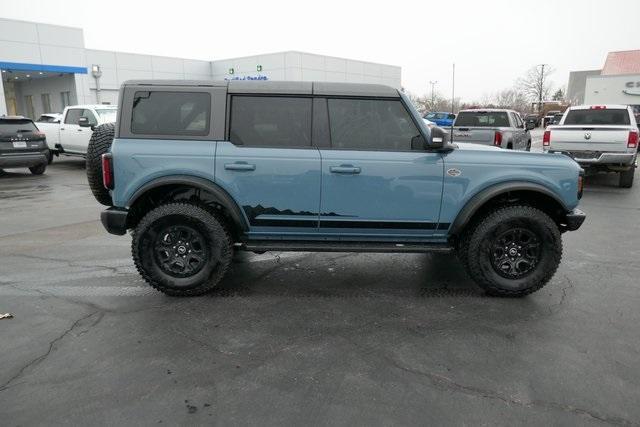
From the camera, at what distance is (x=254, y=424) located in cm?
263

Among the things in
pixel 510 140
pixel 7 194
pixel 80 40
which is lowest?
pixel 7 194

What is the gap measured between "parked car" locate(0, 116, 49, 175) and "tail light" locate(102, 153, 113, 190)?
10.3 m

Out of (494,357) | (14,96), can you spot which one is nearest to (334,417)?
(494,357)

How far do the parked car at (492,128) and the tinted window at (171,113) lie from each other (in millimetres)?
9200

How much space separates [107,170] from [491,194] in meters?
3.41

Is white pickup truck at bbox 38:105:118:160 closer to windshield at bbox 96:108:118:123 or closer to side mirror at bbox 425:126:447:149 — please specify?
windshield at bbox 96:108:118:123

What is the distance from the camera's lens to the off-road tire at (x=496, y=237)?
172 inches

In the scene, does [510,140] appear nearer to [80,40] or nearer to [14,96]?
[80,40]

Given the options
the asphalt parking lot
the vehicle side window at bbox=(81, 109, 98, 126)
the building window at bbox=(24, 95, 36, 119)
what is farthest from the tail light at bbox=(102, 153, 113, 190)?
the building window at bbox=(24, 95, 36, 119)

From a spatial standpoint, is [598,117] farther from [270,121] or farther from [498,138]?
[270,121]

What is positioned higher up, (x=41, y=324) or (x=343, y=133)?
(x=343, y=133)

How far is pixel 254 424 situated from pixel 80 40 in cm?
3311

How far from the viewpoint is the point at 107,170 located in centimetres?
428

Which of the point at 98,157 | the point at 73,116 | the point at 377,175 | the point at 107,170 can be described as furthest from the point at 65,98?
the point at 377,175
